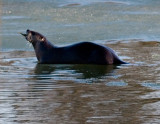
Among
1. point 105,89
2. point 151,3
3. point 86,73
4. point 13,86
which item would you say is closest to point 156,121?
point 105,89

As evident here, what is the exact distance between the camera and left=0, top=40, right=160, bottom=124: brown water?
5.21 m

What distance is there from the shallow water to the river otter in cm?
18

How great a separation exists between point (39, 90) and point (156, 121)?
5.77 feet

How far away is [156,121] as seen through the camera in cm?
500

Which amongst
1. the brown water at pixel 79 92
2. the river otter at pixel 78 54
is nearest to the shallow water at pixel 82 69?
the brown water at pixel 79 92

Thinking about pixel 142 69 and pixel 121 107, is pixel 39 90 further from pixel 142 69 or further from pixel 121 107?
pixel 142 69

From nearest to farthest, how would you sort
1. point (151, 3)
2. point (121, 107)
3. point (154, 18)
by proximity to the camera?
1. point (121, 107)
2. point (154, 18)
3. point (151, 3)

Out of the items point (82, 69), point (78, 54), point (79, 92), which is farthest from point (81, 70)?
point (79, 92)

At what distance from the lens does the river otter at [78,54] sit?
27.7 feet

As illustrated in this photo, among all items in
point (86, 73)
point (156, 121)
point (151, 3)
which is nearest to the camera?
point (156, 121)

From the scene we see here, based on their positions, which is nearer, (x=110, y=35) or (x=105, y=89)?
(x=105, y=89)

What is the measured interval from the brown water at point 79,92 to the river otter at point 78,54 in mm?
146

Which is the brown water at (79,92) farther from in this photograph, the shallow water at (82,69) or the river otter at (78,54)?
the river otter at (78,54)

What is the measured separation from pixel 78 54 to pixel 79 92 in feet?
7.59
